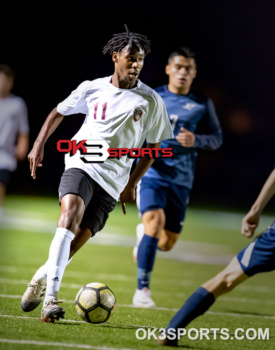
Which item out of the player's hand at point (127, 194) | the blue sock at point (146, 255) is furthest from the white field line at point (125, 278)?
the player's hand at point (127, 194)

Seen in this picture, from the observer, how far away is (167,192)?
266 inches

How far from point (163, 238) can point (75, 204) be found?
2.62 metres

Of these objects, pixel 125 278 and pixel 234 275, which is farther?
pixel 125 278

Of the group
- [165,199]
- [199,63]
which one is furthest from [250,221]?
[199,63]

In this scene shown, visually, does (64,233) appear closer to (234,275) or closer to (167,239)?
(234,275)

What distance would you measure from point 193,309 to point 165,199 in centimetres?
284

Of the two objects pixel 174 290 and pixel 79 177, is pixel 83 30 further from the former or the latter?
pixel 79 177

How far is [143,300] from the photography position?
623 centimetres

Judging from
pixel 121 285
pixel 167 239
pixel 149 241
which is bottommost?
pixel 121 285

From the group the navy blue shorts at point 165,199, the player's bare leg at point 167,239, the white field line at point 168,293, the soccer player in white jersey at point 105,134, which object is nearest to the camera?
the soccer player in white jersey at point 105,134

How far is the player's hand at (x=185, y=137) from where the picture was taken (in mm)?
6266

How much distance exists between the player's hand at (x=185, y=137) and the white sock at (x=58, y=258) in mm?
2045

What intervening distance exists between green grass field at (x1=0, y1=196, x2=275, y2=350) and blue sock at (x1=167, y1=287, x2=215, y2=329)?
9.1 inches

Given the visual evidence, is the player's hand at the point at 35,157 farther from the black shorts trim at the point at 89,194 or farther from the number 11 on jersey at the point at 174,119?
the number 11 on jersey at the point at 174,119
